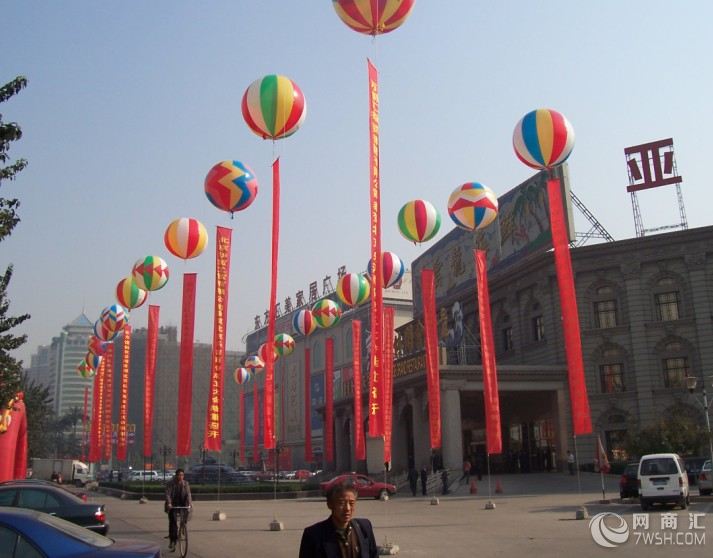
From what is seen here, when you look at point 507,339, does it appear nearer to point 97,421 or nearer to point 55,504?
point 97,421

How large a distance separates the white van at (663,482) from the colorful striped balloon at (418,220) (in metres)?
11.9

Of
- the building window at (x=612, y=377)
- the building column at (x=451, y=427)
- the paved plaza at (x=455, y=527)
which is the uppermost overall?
the building window at (x=612, y=377)

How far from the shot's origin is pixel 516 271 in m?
46.6

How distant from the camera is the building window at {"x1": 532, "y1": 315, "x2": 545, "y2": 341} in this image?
150 ft

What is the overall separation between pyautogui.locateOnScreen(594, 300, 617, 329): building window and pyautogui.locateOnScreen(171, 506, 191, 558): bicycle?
33.5 m

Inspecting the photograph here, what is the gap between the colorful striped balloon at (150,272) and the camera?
33438mm

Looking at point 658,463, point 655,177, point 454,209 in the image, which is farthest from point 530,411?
point 658,463

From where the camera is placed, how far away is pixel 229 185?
79.2 ft

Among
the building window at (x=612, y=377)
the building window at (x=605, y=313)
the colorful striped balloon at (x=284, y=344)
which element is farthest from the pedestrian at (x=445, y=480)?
the colorful striped balloon at (x=284, y=344)

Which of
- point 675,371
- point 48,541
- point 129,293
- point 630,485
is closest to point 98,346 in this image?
point 129,293

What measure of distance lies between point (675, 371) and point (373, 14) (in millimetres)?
30550

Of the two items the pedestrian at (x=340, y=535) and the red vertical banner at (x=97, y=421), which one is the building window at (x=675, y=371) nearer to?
the red vertical banner at (x=97, y=421)

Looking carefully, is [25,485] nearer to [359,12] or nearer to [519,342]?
[359,12]

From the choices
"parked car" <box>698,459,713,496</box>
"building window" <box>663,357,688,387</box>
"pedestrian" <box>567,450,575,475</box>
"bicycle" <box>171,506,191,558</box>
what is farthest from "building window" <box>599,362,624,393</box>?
"bicycle" <box>171,506,191,558</box>
